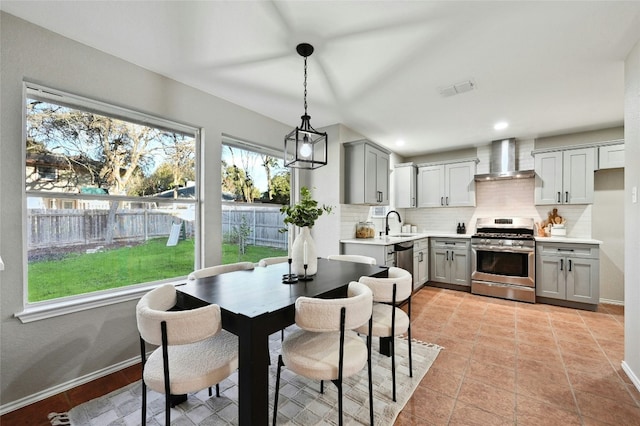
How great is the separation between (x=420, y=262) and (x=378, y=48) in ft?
11.5

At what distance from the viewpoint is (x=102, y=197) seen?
8.02 ft

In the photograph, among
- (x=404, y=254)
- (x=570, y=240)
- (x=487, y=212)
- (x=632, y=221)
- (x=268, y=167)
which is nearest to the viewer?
(x=632, y=221)

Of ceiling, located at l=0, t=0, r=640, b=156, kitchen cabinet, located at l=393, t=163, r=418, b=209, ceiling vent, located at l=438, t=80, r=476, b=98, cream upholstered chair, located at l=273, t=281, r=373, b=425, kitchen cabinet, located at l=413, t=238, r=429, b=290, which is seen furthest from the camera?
kitchen cabinet, located at l=393, t=163, r=418, b=209

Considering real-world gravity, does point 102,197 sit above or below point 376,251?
above

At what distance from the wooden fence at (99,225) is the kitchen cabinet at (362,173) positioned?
1.59 metres

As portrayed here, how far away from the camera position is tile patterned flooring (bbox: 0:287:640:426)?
6.00 feet

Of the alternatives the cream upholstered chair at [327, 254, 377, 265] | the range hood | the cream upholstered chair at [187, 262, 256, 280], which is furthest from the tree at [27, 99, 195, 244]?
the range hood

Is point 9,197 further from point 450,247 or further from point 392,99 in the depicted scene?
point 450,247

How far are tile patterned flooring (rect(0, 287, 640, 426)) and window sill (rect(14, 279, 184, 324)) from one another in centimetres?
60

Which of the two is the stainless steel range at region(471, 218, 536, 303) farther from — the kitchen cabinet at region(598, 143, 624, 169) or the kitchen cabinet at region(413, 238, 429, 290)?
the kitchen cabinet at region(598, 143, 624, 169)

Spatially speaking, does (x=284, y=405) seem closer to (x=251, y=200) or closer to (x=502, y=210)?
(x=251, y=200)

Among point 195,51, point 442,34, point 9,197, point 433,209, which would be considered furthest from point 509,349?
point 9,197

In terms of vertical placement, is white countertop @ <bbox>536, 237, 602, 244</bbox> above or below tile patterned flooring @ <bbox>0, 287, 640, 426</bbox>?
above

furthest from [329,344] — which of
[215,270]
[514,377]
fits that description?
[514,377]
